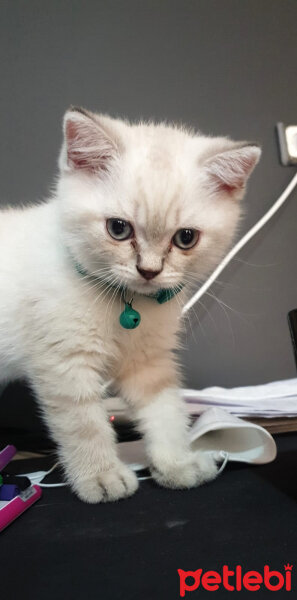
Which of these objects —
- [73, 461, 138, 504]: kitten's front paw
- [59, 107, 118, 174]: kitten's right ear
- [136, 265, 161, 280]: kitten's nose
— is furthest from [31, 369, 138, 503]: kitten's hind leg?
[59, 107, 118, 174]: kitten's right ear

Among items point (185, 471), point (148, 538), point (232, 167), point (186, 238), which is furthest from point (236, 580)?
point (232, 167)

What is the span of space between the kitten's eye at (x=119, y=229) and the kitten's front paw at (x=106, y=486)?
1.30 feet

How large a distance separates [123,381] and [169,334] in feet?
0.46

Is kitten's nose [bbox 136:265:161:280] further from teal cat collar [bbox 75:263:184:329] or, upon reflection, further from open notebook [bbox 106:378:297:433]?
open notebook [bbox 106:378:297:433]

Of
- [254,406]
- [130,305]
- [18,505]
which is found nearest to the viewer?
[18,505]

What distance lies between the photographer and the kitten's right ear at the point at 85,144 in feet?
2.33

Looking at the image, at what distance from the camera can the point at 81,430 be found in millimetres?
767

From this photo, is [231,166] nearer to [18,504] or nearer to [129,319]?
[129,319]

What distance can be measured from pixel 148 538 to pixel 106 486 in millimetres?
154

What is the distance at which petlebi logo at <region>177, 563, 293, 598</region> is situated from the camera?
477 mm

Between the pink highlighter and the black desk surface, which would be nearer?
the black desk surface

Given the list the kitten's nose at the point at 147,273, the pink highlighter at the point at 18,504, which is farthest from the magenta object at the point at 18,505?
the kitten's nose at the point at 147,273

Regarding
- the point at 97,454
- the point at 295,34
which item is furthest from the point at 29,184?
the point at 295,34

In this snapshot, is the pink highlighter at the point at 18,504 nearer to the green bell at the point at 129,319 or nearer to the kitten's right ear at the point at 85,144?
the green bell at the point at 129,319
